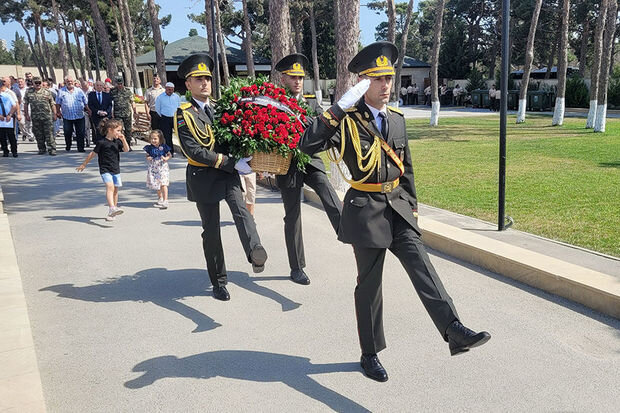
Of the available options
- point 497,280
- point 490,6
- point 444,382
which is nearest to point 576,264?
point 497,280

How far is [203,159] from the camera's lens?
5.04m

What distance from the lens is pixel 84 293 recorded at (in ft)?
18.6

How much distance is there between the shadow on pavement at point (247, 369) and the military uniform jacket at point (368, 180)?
36.9 inches

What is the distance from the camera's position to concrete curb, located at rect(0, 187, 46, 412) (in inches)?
136

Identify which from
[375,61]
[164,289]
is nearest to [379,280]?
[375,61]

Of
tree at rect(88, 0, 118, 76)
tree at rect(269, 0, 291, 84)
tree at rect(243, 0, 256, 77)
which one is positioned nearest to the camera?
tree at rect(269, 0, 291, 84)

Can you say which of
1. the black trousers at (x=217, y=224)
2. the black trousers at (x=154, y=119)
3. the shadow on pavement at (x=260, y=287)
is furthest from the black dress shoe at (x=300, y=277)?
the black trousers at (x=154, y=119)

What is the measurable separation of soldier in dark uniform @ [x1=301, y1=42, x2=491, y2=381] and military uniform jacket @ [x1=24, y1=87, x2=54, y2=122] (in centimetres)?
1395

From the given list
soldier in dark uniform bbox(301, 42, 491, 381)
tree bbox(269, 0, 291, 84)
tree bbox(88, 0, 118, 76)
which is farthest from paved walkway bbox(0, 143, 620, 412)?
tree bbox(88, 0, 118, 76)

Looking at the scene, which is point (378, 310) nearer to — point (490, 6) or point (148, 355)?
point (148, 355)

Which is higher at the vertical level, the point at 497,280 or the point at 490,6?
the point at 490,6

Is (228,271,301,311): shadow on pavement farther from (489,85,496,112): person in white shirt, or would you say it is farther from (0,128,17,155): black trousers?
(489,85,496,112): person in white shirt

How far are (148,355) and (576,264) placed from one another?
13.2 ft

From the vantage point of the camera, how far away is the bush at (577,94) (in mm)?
32125
